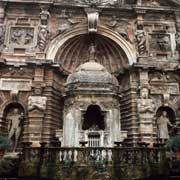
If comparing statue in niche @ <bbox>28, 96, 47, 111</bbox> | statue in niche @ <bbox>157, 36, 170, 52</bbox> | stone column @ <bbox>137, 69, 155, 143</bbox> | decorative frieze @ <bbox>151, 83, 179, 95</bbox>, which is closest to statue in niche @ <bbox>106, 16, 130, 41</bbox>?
statue in niche @ <bbox>157, 36, 170, 52</bbox>

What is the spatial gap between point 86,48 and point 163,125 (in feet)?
22.7

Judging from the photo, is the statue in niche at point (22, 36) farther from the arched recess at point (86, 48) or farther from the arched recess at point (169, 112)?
the arched recess at point (169, 112)

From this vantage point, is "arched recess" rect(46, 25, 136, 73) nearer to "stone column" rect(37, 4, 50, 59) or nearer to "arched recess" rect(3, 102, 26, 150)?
"stone column" rect(37, 4, 50, 59)

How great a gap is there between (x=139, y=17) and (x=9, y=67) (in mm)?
8637

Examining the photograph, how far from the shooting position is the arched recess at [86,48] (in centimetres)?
1606

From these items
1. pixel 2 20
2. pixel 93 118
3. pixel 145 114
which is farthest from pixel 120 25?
pixel 2 20

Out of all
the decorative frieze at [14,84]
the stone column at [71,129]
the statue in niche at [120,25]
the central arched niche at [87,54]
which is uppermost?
the statue in niche at [120,25]

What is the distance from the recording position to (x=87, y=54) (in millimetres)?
17141

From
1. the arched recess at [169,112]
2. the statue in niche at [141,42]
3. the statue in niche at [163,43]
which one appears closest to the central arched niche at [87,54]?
the statue in niche at [141,42]

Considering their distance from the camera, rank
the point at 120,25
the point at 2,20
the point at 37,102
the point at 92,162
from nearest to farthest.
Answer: the point at 92,162, the point at 37,102, the point at 2,20, the point at 120,25

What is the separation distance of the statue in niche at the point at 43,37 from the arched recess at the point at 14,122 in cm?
365

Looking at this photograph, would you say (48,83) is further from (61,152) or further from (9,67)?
(61,152)

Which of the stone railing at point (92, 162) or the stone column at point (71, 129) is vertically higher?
the stone column at point (71, 129)

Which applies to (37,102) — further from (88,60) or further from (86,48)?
(86,48)
